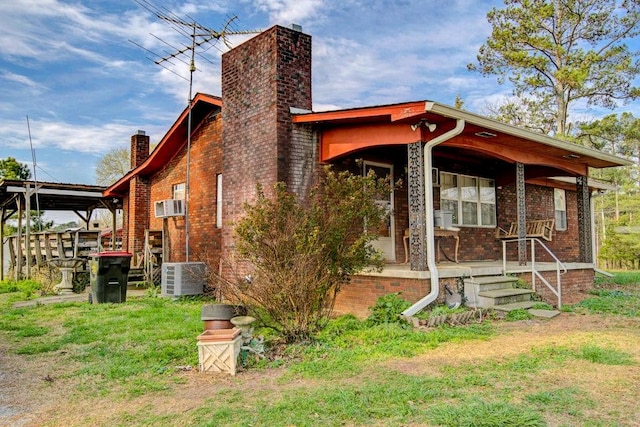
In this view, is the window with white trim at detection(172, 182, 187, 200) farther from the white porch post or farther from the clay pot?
the clay pot

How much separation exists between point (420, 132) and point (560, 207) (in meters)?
10.6

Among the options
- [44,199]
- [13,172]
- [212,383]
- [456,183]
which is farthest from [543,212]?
[13,172]

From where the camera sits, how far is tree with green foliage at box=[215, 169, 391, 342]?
593 centimetres

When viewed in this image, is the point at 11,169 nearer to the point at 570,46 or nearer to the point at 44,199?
the point at 44,199

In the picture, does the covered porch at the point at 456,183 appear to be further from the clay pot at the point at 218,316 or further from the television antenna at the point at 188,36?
the television antenna at the point at 188,36

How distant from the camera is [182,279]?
10383mm

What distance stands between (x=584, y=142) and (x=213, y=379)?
87.7ft

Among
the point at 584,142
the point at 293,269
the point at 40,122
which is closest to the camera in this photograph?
the point at 293,269

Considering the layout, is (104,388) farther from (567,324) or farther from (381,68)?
(381,68)

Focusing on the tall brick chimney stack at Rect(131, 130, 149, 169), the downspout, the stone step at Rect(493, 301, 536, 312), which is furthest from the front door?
the tall brick chimney stack at Rect(131, 130, 149, 169)

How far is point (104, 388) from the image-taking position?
15.1 ft

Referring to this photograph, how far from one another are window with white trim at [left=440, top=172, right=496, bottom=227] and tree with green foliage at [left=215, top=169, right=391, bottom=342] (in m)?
5.74

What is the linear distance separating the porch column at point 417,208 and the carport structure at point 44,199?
1092 cm

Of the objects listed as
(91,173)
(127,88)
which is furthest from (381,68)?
(91,173)
